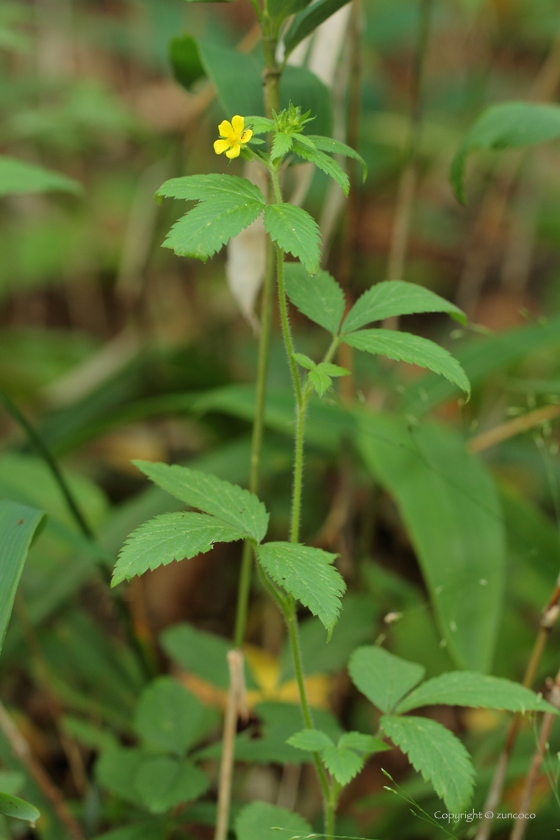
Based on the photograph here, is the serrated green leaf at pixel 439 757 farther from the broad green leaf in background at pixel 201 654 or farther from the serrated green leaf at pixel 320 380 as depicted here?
the broad green leaf in background at pixel 201 654

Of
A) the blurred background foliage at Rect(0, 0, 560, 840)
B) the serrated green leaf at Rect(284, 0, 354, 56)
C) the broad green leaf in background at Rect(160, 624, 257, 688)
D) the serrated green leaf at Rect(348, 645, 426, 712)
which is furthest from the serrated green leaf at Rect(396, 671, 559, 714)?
the serrated green leaf at Rect(284, 0, 354, 56)

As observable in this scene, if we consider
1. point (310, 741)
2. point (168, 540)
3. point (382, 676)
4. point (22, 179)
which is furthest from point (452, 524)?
point (22, 179)

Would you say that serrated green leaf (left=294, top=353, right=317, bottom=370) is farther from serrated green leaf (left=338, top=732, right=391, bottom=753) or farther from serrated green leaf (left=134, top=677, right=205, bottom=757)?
serrated green leaf (left=134, top=677, right=205, bottom=757)

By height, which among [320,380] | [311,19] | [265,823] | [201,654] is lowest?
[201,654]

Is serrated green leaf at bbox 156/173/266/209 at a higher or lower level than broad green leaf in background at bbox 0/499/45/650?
higher

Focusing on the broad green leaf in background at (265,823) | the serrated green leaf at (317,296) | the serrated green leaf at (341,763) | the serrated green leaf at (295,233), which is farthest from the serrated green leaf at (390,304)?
the broad green leaf in background at (265,823)

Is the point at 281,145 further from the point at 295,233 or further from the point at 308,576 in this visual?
the point at 308,576
